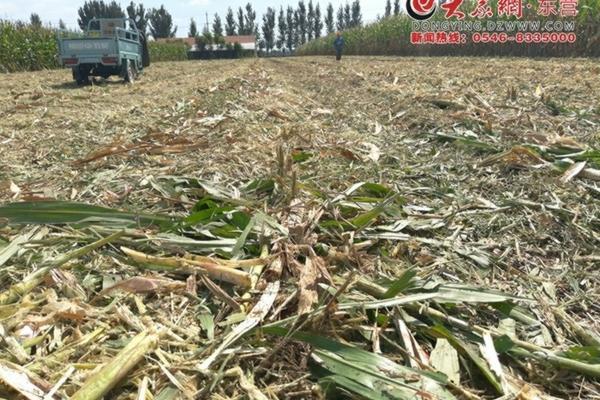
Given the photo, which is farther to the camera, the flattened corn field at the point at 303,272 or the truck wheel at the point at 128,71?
the truck wheel at the point at 128,71

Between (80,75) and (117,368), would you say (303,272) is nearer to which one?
(117,368)

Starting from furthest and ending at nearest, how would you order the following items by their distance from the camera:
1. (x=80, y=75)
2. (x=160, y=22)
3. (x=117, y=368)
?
(x=160, y=22) < (x=80, y=75) < (x=117, y=368)

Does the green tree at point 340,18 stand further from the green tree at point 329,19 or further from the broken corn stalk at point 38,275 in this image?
the broken corn stalk at point 38,275

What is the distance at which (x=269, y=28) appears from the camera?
11112 centimetres

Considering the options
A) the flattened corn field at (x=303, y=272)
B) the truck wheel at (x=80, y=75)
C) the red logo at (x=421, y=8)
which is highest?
the red logo at (x=421, y=8)

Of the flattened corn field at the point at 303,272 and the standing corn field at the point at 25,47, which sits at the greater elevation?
the standing corn field at the point at 25,47

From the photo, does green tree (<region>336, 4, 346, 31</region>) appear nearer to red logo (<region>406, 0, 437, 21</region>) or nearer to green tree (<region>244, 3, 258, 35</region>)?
green tree (<region>244, 3, 258, 35</region>)

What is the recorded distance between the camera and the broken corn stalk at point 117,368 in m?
1.43

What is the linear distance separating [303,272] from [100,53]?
41.5ft

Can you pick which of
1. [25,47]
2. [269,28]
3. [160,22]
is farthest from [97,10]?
[25,47]


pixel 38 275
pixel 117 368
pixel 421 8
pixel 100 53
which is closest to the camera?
pixel 117 368

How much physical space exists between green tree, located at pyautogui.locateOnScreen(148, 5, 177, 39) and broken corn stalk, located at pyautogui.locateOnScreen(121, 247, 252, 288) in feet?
294

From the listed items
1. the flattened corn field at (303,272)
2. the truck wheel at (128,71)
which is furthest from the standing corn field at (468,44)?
the flattened corn field at (303,272)

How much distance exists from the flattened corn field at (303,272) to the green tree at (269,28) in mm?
111839
